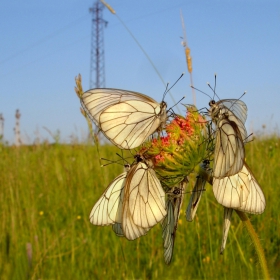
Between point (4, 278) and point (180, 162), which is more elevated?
point (180, 162)

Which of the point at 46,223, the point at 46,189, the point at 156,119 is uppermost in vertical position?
the point at 156,119

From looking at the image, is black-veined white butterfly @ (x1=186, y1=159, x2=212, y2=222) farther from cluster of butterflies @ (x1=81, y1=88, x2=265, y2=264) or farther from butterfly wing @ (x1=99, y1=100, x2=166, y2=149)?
butterfly wing @ (x1=99, y1=100, x2=166, y2=149)

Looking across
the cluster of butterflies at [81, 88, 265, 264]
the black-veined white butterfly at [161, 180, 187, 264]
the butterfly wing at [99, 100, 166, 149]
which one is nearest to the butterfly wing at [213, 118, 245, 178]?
the cluster of butterflies at [81, 88, 265, 264]

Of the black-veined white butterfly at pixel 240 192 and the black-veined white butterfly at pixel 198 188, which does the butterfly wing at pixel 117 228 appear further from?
the black-veined white butterfly at pixel 240 192

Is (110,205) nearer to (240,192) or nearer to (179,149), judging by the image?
(179,149)

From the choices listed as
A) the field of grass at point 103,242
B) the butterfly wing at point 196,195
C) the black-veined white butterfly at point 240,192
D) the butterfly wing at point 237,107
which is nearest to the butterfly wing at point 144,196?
the butterfly wing at point 196,195

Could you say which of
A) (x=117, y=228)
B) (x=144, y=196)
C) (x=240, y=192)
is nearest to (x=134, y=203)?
(x=144, y=196)

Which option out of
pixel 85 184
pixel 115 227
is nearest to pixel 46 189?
pixel 85 184

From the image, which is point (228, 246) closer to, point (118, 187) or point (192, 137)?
point (118, 187)
